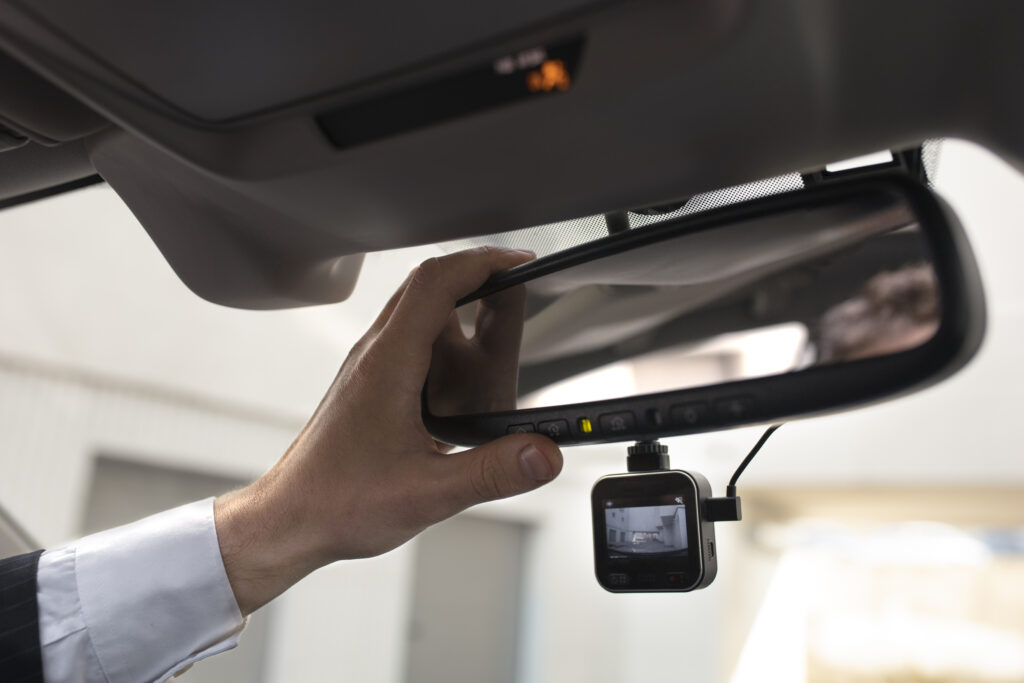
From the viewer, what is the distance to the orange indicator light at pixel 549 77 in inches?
17.2

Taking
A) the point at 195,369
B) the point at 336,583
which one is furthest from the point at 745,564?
the point at 195,369

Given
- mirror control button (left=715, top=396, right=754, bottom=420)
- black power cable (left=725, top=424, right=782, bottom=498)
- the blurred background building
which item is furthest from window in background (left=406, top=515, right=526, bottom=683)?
mirror control button (left=715, top=396, right=754, bottom=420)

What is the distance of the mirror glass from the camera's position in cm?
44

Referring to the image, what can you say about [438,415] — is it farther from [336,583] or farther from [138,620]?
[336,583]

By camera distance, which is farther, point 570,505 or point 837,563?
point 837,563

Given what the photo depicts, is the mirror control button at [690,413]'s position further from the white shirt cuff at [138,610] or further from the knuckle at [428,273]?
the white shirt cuff at [138,610]

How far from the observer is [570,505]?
5.73 meters

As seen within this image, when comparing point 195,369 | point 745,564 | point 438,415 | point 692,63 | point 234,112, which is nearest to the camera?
point 692,63

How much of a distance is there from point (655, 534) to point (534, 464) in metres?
0.13

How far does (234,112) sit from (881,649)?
22.9 feet

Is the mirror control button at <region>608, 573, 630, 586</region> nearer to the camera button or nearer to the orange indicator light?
the camera button

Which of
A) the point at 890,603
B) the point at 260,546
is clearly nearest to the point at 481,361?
the point at 260,546

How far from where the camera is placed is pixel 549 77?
0.44 meters

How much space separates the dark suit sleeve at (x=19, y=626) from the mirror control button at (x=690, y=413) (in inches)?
25.6
